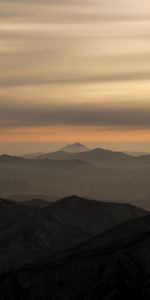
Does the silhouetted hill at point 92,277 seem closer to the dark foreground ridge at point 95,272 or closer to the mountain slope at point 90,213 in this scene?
the dark foreground ridge at point 95,272

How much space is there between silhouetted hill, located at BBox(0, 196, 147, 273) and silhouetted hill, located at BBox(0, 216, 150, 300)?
30604mm

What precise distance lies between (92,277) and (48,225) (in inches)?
2960

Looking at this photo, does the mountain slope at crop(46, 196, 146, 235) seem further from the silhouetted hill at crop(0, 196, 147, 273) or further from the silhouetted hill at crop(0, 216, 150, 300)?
the silhouetted hill at crop(0, 216, 150, 300)

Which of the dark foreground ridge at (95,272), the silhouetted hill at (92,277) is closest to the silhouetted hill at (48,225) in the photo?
the dark foreground ridge at (95,272)

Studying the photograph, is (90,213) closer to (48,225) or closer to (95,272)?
(48,225)

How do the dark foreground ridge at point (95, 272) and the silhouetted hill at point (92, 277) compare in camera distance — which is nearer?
the silhouetted hill at point (92, 277)

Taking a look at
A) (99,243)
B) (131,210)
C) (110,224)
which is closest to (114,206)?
Result: (131,210)

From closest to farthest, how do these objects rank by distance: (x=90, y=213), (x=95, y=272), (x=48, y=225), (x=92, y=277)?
1. (x=92, y=277)
2. (x=95, y=272)
3. (x=48, y=225)
4. (x=90, y=213)

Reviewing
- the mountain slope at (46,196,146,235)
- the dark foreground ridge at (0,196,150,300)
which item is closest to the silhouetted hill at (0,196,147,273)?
the mountain slope at (46,196,146,235)

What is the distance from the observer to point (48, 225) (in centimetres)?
14612

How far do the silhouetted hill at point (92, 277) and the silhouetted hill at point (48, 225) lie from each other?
3060 cm

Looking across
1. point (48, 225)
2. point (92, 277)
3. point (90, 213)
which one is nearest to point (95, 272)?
point (92, 277)

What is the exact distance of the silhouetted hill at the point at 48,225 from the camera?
129m

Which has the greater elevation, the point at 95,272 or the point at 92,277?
the point at 95,272
